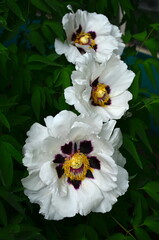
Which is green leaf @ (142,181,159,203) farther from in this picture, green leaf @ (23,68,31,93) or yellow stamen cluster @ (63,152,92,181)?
green leaf @ (23,68,31,93)

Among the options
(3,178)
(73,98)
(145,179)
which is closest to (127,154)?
(145,179)

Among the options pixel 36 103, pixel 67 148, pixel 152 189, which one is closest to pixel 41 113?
pixel 36 103

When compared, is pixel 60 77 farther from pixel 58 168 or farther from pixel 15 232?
pixel 15 232

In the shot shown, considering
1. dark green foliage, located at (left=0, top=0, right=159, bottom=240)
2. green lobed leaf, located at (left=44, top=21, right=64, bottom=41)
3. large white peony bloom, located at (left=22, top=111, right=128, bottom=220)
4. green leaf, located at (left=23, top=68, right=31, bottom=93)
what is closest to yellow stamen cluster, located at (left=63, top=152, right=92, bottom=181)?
large white peony bloom, located at (left=22, top=111, right=128, bottom=220)

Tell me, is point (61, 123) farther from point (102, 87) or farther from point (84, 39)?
point (84, 39)

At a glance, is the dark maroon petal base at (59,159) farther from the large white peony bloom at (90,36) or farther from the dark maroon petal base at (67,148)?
the large white peony bloom at (90,36)

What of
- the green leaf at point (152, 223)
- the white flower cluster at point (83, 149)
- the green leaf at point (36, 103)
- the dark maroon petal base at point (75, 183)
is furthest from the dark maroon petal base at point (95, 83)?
the green leaf at point (152, 223)
